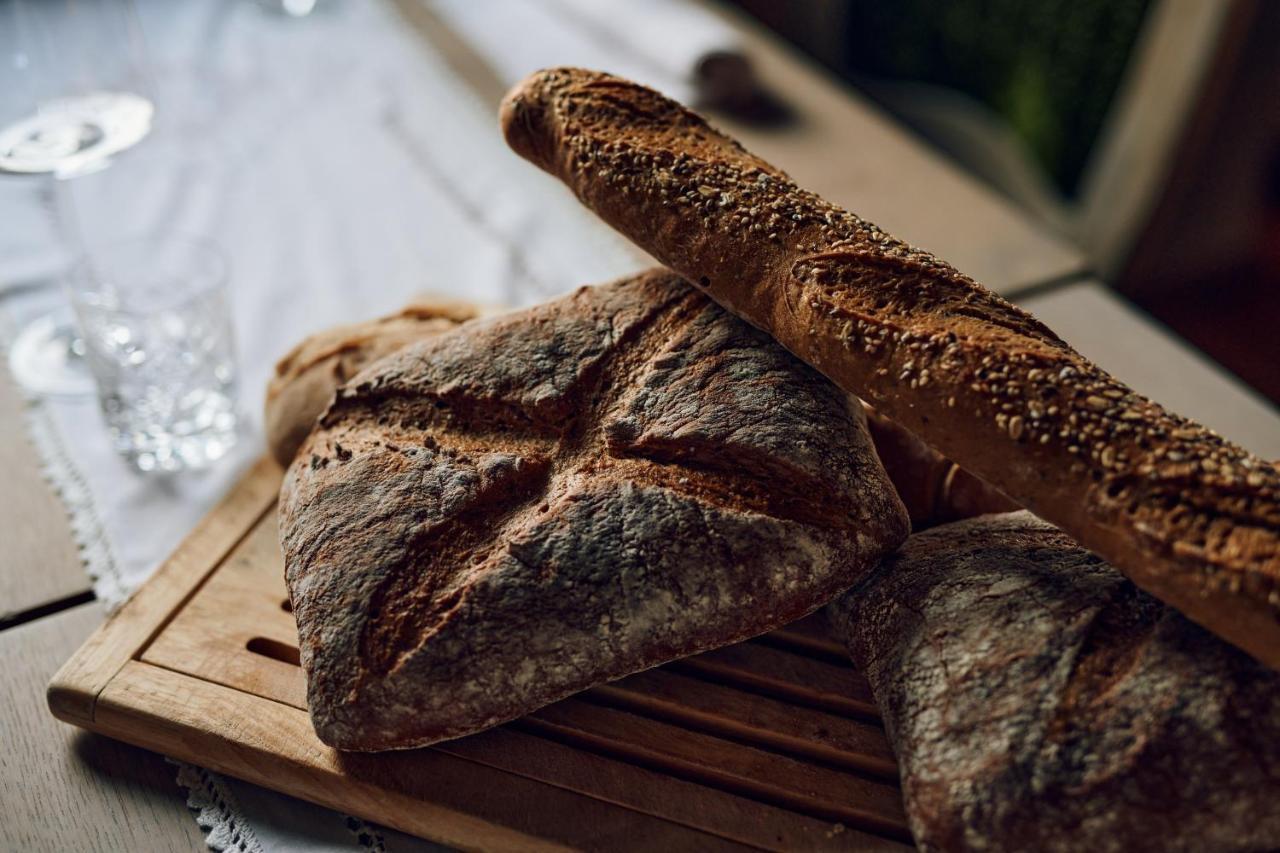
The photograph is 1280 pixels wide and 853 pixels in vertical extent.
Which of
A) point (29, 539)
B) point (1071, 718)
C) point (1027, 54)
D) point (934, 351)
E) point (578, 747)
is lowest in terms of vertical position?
point (29, 539)

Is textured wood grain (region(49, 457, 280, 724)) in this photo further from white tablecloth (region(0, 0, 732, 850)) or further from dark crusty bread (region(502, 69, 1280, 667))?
dark crusty bread (region(502, 69, 1280, 667))

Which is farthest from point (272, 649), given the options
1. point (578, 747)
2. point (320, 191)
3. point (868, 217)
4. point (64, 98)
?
point (868, 217)

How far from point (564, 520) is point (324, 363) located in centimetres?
50

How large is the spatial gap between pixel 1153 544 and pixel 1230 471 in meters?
0.10

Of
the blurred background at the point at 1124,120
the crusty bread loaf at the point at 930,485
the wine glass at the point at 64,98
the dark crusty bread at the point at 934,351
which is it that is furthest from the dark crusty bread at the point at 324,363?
the blurred background at the point at 1124,120

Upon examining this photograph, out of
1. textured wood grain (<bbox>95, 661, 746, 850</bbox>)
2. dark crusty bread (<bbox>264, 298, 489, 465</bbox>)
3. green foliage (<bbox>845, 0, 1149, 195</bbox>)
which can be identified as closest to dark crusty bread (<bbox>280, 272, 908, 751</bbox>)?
textured wood grain (<bbox>95, 661, 746, 850</bbox>)

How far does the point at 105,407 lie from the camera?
141 centimetres

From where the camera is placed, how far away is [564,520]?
3.29 feet

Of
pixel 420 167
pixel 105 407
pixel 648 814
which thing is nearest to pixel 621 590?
pixel 648 814

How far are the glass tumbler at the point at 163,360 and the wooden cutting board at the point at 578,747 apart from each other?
0.34 metres

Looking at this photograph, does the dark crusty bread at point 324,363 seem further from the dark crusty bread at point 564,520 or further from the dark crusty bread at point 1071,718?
the dark crusty bread at point 1071,718

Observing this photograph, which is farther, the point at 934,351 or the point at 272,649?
the point at 272,649

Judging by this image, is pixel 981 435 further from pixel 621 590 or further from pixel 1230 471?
pixel 621 590

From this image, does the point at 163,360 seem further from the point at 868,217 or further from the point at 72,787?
the point at 868,217
